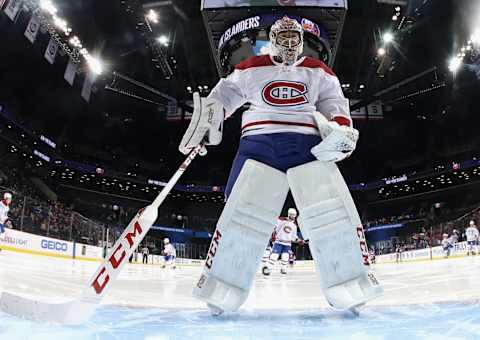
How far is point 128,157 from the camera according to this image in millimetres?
27203

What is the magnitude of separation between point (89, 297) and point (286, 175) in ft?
3.80

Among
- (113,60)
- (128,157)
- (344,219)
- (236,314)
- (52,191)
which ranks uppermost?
(113,60)

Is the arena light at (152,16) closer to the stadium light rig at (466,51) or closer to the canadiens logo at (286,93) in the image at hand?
the stadium light rig at (466,51)

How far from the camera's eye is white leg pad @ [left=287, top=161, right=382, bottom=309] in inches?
77.1

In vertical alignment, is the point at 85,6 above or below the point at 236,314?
above

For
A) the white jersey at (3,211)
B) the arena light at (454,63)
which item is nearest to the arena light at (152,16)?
the white jersey at (3,211)

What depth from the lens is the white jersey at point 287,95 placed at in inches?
85.3

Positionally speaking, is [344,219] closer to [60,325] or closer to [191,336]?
[191,336]

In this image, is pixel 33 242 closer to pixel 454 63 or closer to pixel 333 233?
pixel 333 233

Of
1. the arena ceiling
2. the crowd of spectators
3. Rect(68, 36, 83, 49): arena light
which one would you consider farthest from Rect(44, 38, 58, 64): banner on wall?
A: the crowd of spectators

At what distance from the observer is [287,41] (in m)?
2.22

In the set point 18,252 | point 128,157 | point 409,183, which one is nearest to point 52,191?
point 128,157

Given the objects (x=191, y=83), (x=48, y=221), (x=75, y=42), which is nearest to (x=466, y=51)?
(x=191, y=83)

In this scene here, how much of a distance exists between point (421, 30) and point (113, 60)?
12536 millimetres
